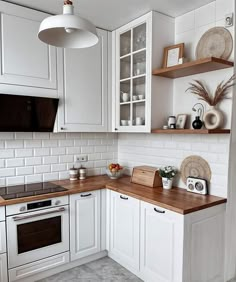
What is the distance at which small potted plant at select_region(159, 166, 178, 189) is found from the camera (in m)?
2.31

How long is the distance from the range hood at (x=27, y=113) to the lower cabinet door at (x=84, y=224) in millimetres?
762

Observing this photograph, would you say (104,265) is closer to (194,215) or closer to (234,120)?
(194,215)

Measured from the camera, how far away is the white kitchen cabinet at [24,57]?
2118 mm

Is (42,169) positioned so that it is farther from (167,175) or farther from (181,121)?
(181,121)

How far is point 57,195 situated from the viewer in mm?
2201

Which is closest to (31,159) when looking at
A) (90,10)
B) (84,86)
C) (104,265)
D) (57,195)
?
(57,195)

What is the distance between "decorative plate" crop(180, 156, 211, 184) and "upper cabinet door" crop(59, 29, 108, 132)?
3.27 ft

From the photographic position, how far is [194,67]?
2.02 m

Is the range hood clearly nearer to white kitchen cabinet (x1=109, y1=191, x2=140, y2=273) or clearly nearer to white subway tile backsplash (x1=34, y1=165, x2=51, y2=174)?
white subway tile backsplash (x1=34, y1=165, x2=51, y2=174)

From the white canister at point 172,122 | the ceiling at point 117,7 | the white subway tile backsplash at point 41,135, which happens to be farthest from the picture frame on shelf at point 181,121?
the white subway tile backsplash at point 41,135

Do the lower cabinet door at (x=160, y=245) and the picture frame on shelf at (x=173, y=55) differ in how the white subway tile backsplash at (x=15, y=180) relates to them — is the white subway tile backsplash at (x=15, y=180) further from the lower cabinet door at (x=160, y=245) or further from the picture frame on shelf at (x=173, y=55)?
the picture frame on shelf at (x=173, y=55)

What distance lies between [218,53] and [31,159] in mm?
2038

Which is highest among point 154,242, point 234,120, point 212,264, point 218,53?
point 218,53

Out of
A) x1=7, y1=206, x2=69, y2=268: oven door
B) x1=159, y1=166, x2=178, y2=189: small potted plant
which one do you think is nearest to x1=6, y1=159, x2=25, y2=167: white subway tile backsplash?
x1=7, y1=206, x2=69, y2=268: oven door
